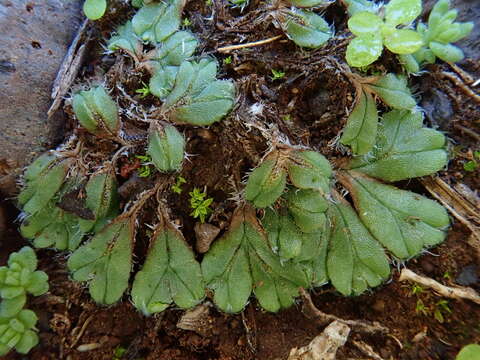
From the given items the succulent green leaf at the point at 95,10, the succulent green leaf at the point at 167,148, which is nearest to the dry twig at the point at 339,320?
the succulent green leaf at the point at 167,148

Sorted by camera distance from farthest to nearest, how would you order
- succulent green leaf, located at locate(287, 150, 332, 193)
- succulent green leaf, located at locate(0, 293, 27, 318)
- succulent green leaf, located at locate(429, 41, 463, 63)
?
succulent green leaf, located at locate(429, 41, 463, 63) → succulent green leaf, located at locate(0, 293, 27, 318) → succulent green leaf, located at locate(287, 150, 332, 193)

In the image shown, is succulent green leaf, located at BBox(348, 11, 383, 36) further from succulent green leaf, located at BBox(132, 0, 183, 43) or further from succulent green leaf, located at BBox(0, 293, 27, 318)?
succulent green leaf, located at BBox(0, 293, 27, 318)

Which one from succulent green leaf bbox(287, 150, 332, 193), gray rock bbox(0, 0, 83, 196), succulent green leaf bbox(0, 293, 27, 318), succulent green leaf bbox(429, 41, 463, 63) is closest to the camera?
succulent green leaf bbox(287, 150, 332, 193)

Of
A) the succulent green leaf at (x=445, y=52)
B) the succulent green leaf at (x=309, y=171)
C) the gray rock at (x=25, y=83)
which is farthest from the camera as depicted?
the gray rock at (x=25, y=83)

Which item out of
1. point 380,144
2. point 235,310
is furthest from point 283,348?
point 380,144

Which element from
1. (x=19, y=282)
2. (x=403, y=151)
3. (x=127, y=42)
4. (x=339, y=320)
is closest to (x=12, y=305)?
(x=19, y=282)

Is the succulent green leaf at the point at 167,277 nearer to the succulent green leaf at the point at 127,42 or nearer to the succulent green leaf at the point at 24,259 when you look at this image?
the succulent green leaf at the point at 24,259

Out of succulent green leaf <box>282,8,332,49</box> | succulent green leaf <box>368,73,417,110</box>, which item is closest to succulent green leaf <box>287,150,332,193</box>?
succulent green leaf <box>368,73,417,110</box>

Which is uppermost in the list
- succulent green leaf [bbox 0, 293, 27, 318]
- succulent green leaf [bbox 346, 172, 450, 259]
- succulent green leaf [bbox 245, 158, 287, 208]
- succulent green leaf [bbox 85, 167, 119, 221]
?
succulent green leaf [bbox 245, 158, 287, 208]
